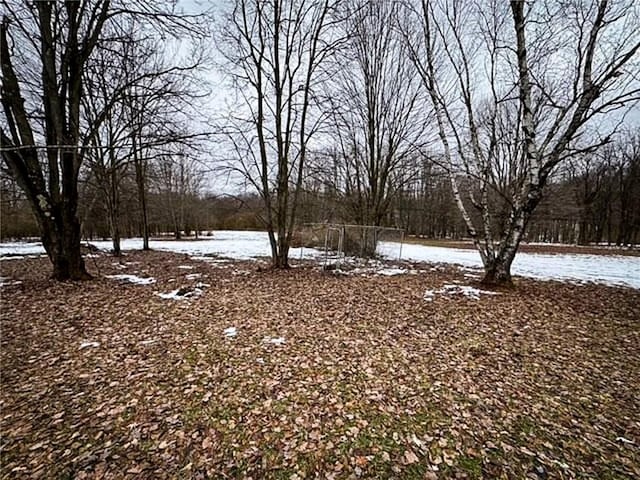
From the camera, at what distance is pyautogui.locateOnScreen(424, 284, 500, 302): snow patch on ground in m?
7.25

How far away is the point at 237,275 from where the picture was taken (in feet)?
31.6

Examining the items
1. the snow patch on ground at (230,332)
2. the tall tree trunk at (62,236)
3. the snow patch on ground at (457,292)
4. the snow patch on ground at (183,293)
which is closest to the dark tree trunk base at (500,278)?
the snow patch on ground at (457,292)

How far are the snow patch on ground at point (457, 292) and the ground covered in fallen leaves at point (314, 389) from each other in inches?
26.5

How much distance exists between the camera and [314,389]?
10.8 ft

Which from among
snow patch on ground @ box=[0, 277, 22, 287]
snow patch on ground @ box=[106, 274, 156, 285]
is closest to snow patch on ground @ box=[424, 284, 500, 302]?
snow patch on ground @ box=[106, 274, 156, 285]

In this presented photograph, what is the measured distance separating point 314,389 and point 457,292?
5.73 metres

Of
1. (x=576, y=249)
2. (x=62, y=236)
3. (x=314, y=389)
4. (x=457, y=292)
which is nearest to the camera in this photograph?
(x=314, y=389)

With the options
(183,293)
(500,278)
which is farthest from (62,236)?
(500,278)

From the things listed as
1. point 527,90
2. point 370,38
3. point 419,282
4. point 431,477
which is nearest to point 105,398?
point 431,477

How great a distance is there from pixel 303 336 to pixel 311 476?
2596mm

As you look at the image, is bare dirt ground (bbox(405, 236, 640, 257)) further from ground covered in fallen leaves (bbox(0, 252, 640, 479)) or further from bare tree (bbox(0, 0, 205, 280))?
bare tree (bbox(0, 0, 205, 280))

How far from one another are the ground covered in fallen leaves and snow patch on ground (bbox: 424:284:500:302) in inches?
26.5

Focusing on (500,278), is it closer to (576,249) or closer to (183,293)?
(183,293)

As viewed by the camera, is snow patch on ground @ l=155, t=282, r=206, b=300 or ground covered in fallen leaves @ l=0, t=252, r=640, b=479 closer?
ground covered in fallen leaves @ l=0, t=252, r=640, b=479
